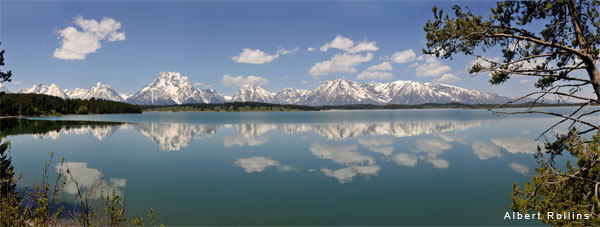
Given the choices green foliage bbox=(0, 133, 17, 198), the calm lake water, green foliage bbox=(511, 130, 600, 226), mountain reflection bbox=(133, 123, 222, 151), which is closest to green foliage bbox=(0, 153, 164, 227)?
green foliage bbox=(0, 133, 17, 198)

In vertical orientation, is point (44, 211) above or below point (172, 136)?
above

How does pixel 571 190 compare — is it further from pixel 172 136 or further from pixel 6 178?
pixel 172 136

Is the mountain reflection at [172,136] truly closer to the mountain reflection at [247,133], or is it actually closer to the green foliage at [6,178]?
the mountain reflection at [247,133]

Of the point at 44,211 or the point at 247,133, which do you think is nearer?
the point at 44,211

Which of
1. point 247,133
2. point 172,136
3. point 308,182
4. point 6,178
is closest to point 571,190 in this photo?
point 308,182

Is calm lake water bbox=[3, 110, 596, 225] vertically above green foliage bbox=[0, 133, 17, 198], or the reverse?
green foliage bbox=[0, 133, 17, 198]

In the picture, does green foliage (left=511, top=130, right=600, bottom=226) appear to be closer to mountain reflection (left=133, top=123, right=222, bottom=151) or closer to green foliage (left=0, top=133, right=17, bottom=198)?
green foliage (left=0, top=133, right=17, bottom=198)

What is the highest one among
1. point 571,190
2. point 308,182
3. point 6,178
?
point 6,178

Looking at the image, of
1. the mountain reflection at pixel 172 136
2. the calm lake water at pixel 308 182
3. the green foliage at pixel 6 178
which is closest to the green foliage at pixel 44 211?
the green foliage at pixel 6 178

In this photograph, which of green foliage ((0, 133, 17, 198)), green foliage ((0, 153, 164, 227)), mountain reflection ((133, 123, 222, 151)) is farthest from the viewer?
mountain reflection ((133, 123, 222, 151))

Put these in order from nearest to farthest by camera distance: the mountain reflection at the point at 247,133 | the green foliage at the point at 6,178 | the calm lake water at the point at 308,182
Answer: the green foliage at the point at 6,178 → the calm lake water at the point at 308,182 → the mountain reflection at the point at 247,133

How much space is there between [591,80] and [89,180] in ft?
118

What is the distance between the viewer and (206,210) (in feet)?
65.0

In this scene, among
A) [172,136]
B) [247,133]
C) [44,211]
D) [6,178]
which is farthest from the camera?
[247,133]
